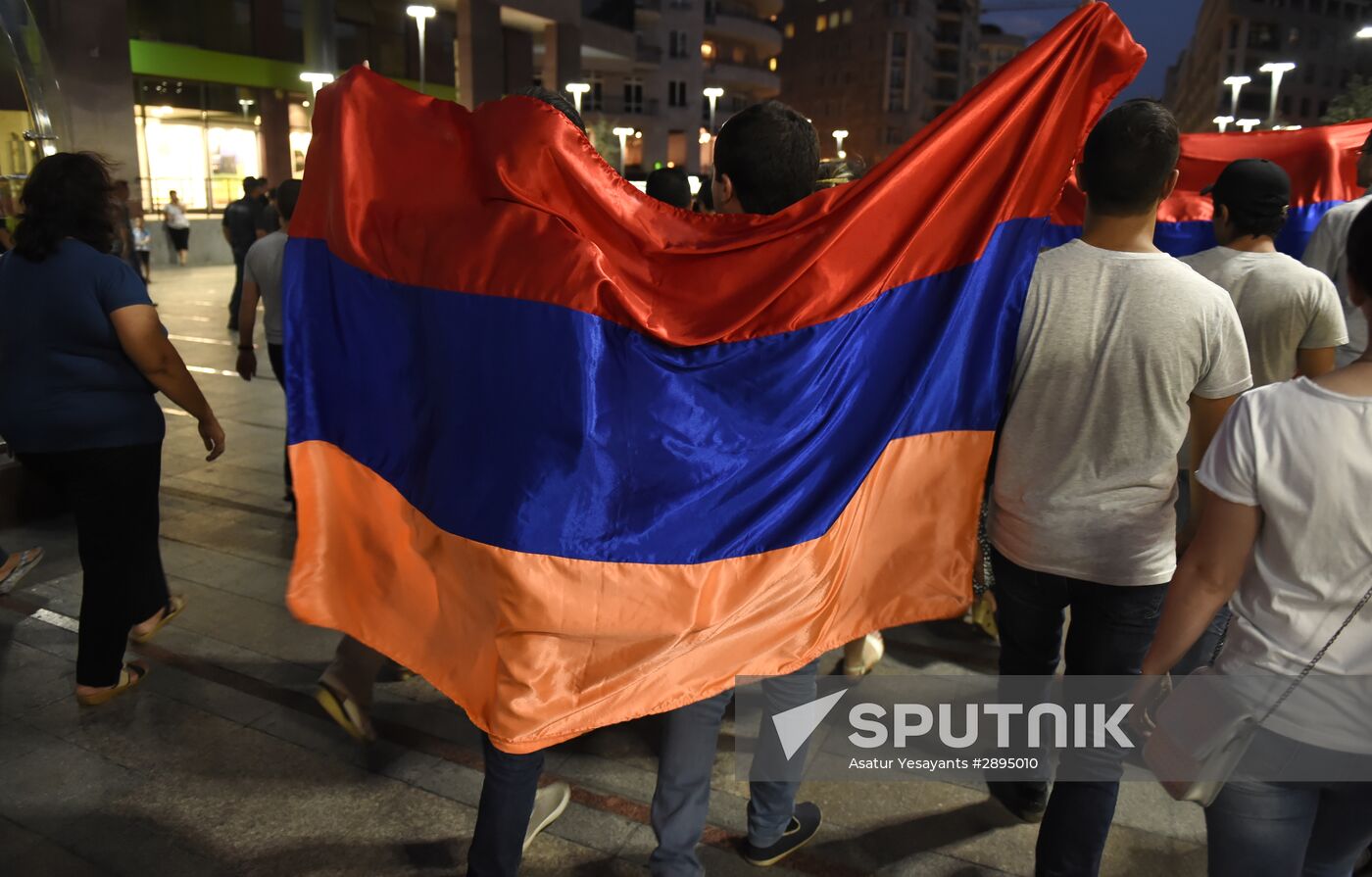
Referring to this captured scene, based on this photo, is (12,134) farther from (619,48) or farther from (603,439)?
(619,48)

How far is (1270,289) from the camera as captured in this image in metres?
3.41

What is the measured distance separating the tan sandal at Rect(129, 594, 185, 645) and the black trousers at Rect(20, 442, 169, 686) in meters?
0.49

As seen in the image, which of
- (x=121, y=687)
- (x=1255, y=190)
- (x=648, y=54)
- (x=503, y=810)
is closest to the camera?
(x=503, y=810)

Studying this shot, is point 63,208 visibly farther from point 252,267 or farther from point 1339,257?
point 1339,257

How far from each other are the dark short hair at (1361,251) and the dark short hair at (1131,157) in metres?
0.75

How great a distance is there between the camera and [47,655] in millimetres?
4246

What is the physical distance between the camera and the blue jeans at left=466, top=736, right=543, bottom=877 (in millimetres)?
2486

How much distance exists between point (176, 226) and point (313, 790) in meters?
22.0

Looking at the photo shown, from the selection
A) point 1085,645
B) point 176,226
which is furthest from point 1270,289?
point 176,226

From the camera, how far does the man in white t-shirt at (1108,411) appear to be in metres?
2.47

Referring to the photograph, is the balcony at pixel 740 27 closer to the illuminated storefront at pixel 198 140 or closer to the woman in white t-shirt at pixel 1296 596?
the illuminated storefront at pixel 198 140

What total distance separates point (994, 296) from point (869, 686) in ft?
6.78

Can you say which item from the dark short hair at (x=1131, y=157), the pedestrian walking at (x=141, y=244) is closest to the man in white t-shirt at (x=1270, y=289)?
the dark short hair at (x=1131, y=157)

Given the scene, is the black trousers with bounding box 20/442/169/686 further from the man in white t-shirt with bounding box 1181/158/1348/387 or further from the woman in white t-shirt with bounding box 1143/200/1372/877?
the man in white t-shirt with bounding box 1181/158/1348/387
